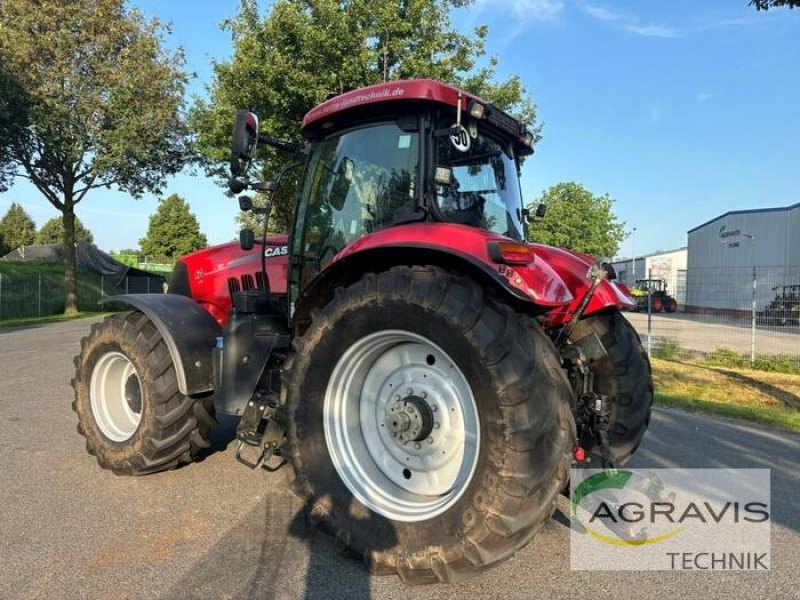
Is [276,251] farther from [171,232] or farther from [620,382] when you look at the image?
[171,232]

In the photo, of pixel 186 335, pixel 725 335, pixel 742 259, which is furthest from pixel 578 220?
pixel 186 335

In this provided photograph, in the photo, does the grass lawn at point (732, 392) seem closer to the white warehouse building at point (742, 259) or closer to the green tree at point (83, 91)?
the white warehouse building at point (742, 259)

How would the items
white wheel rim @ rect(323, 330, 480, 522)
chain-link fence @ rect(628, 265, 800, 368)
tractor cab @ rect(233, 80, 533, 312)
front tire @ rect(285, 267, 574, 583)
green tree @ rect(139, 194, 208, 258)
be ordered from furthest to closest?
green tree @ rect(139, 194, 208, 258) → chain-link fence @ rect(628, 265, 800, 368) → tractor cab @ rect(233, 80, 533, 312) → white wheel rim @ rect(323, 330, 480, 522) → front tire @ rect(285, 267, 574, 583)

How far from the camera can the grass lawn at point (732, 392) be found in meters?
7.55

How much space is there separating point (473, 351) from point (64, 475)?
11.2 ft

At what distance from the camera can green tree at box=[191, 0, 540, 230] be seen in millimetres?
12609

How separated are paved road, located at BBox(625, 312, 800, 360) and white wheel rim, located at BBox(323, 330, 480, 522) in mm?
11276

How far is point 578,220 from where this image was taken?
46.4 m

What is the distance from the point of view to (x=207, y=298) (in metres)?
5.02

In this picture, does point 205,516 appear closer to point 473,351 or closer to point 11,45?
point 473,351

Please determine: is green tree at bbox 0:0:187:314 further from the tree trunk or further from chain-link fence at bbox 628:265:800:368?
chain-link fence at bbox 628:265:800:368

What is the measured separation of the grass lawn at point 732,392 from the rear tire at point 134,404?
20.6 feet

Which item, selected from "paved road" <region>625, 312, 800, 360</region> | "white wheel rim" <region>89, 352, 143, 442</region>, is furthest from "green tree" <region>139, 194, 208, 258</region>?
"white wheel rim" <region>89, 352, 143, 442</region>

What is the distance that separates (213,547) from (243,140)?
233cm
